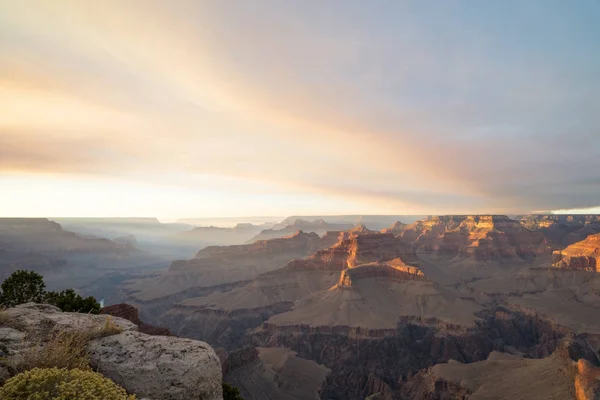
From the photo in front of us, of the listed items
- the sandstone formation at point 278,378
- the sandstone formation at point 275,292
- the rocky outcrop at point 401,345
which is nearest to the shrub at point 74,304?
the sandstone formation at point 278,378

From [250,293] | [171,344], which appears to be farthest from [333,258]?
[171,344]

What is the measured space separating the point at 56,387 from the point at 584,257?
213m

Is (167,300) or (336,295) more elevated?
(336,295)

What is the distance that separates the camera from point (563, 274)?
6353 inches

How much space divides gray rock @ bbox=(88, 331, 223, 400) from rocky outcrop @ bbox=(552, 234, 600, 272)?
668 ft

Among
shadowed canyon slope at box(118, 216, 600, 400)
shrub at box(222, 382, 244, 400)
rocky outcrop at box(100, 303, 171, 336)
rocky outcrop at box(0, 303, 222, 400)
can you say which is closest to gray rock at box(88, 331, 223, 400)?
rocky outcrop at box(0, 303, 222, 400)

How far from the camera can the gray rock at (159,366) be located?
11.5 m

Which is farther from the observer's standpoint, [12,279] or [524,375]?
[524,375]

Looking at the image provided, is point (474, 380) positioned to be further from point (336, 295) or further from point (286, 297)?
point (286, 297)

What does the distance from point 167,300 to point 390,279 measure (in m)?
114

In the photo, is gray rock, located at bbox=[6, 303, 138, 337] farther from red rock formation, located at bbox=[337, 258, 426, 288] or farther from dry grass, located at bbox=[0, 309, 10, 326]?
red rock formation, located at bbox=[337, 258, 426, 288]

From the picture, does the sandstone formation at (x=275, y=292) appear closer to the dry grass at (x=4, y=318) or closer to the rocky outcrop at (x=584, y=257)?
the rocky outcrop at (x=584, y=257)

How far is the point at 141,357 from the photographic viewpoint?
1230cm

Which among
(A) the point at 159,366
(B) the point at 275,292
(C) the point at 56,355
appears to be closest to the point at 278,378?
(A) the point at 159,366
